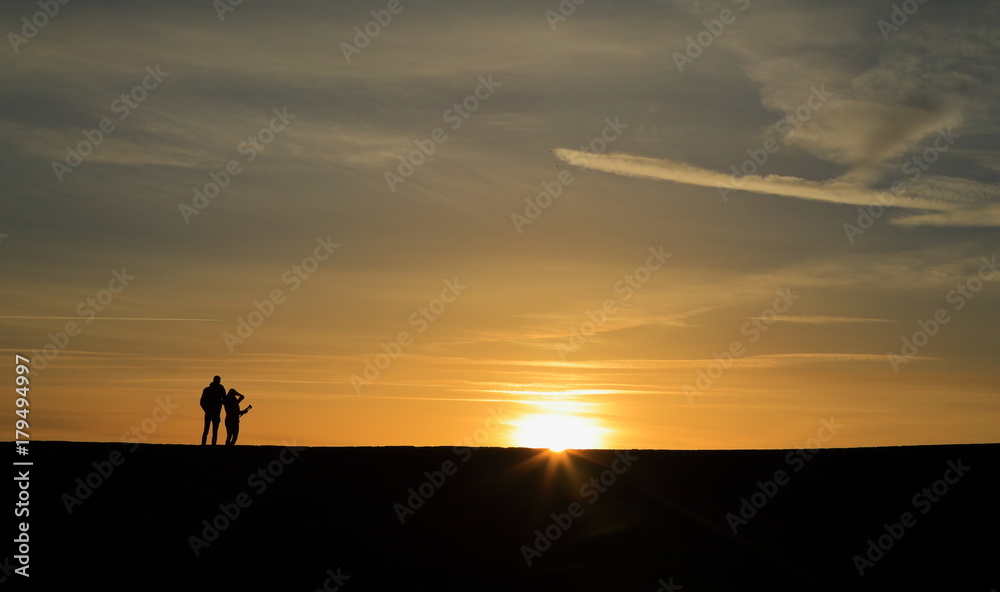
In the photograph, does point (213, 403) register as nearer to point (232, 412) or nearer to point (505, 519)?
point (232, 412)

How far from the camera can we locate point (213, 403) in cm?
2586

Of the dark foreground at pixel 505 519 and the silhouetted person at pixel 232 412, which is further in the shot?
the silhouetted person at pixel 232 412

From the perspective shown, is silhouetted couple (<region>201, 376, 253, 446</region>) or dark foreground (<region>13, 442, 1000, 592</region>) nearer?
dark foreground (<region>13, 442, 1000, 592</region>)

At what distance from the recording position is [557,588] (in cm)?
1681

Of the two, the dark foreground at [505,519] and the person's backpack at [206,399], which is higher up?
the person's backpack at [206,399]

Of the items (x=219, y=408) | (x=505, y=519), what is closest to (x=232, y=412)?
(x=219, y=408)

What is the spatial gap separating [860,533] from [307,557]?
10.8 m

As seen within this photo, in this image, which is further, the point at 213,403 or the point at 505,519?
the point at 213,403

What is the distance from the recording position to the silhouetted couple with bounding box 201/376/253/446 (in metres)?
25.8

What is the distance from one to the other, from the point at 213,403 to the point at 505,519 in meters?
9.30

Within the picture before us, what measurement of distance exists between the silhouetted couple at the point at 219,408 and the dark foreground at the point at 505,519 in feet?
4.60

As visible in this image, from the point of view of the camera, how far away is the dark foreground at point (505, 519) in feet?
57.8

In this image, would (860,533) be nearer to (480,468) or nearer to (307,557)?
(480,468)

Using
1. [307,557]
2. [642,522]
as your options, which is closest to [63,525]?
[307,557]
